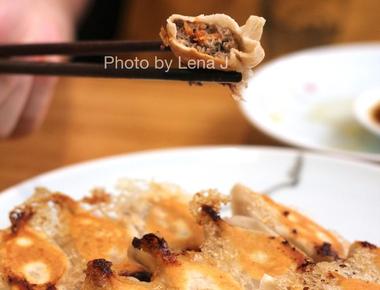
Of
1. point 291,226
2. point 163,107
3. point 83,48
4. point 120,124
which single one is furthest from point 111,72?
point 163,107

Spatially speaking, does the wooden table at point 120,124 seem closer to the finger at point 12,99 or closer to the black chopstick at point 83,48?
the finger at point 12,99

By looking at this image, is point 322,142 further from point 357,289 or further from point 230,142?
point 357,289

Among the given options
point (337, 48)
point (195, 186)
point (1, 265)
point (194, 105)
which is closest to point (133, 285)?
point (1, 265)

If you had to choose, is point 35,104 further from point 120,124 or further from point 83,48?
point 83,48

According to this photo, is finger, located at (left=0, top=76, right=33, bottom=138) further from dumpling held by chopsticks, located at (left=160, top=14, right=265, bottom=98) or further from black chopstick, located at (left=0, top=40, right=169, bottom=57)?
→ dumpling held by chopsticks, located at (left=160, top=14, right=265, bottom=98)

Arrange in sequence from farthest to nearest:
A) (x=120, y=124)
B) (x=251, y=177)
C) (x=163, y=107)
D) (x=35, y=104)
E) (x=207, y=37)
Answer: (x=163, y=107) < (x=120, y=124) < (x=35, y=104) < (x=251, y=177) < (x=207, y=37)

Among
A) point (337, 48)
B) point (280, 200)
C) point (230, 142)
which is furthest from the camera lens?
point (337, 48)
